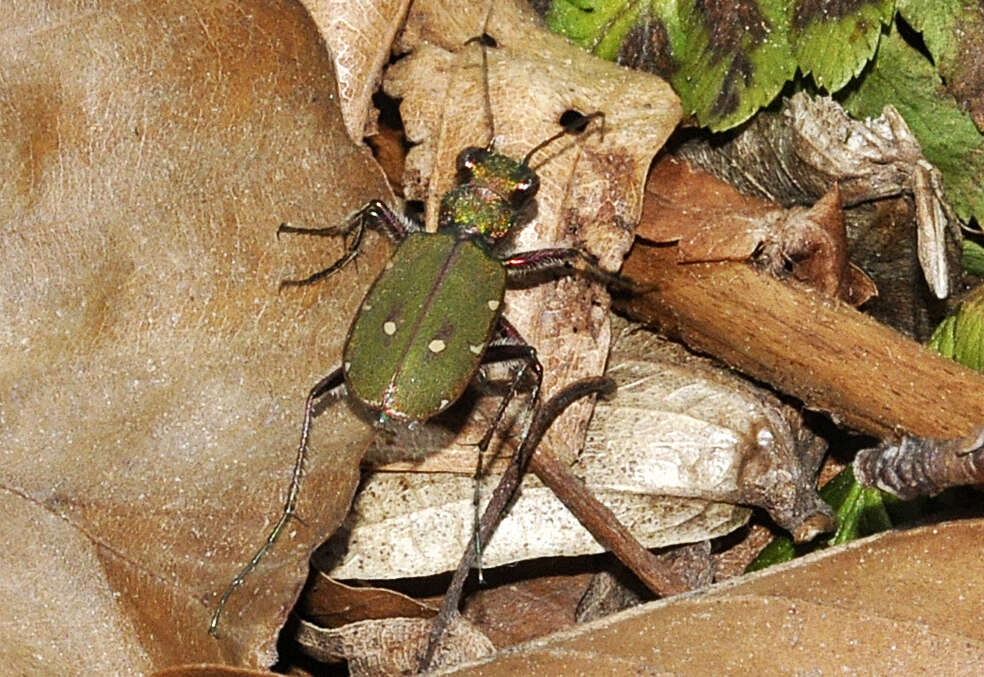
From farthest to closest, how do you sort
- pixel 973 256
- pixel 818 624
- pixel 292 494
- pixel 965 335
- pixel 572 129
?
pixel 973 256, pixel 572 129, pixel 965 335, pixel 292 494, pixel 818 624

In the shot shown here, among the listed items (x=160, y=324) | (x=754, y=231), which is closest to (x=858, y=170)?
(x=754, y=231)

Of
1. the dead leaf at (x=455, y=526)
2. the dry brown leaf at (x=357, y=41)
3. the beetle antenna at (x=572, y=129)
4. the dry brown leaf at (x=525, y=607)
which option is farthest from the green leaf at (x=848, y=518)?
the dry brown leaf at (x=357, y=41)

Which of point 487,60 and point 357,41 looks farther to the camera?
point 487,60

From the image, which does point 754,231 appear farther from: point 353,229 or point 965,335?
point 353,229

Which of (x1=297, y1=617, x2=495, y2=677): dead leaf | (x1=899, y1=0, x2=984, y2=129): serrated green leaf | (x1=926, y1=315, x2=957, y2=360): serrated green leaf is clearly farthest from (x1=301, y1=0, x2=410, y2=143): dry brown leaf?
(x1=926, y1=315, x2=957, y2=360): serrated green leaf

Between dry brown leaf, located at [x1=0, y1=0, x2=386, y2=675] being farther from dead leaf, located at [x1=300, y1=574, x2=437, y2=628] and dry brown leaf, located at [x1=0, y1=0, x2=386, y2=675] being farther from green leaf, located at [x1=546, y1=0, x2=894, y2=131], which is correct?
green leaf, located at [x1=546, y1=0, x2=894, y2=131]

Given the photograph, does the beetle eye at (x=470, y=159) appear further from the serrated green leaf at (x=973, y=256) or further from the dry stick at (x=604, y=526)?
the serrated green leaf at (x=973, y=256)
